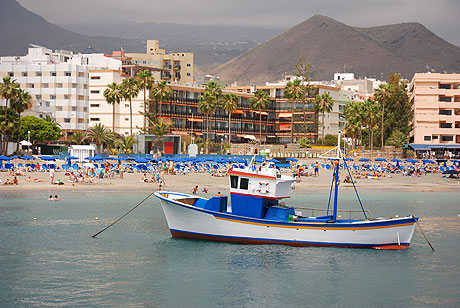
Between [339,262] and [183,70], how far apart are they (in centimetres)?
13956

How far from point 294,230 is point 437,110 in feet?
296

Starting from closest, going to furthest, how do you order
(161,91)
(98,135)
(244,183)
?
(244,183) < (98,135) < (161,91)

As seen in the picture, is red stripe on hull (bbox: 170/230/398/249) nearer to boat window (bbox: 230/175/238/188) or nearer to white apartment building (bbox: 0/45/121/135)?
boat window (bbox: 230/175/238/188)

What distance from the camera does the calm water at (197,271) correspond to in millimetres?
26875

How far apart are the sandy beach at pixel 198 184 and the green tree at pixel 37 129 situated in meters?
33.6

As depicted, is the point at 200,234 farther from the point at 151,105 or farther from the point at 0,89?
the point at 151,105

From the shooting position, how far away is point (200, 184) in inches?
2781

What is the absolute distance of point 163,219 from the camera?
47.4 meters

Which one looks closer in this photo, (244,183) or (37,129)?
(244,183)

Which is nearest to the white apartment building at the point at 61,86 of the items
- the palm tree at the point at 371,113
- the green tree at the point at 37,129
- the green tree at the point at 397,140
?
the green tree at the point at 37,129

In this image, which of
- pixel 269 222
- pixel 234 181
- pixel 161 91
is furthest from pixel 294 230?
pixel 161 91

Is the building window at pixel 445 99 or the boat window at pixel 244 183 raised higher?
the building window at pixel 445 99

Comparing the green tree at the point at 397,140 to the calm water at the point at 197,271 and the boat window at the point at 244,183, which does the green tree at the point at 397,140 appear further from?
the boat window at the point at 244,183

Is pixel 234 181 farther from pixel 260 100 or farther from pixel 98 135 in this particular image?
pixel 260 100
